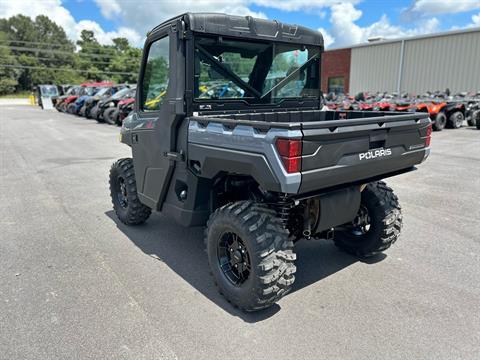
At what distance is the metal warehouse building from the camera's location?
73.6ft

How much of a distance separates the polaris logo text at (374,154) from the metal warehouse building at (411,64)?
2292cm

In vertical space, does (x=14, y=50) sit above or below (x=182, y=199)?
above

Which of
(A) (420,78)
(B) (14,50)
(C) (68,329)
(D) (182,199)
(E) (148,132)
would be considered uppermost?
(B) (14,50)

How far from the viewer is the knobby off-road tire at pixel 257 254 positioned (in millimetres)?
2986

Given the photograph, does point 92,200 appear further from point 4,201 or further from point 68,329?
point 68,329

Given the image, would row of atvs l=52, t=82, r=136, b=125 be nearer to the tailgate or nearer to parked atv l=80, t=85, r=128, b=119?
parked atv l=80, t=85, r=128, b=119

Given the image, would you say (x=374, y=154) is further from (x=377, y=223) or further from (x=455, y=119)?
(x=455, y=119)

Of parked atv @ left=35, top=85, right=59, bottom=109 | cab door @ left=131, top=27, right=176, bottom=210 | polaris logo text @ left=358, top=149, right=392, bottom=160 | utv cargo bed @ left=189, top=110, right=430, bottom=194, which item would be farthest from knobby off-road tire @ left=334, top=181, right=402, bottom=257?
parked atv @ left=35, top=85, right=59, bottom=109

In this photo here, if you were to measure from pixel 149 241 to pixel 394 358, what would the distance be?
303 cm

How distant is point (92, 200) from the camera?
21.3 feet

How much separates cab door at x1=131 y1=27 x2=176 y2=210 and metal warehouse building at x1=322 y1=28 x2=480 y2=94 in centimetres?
2327

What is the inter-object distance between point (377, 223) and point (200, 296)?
1.92 meters

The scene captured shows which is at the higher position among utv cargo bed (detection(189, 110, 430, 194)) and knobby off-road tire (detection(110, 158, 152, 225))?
utv cargo bed (detection(189, 110, 430, 194))

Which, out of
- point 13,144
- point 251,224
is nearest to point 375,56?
point 13,144
